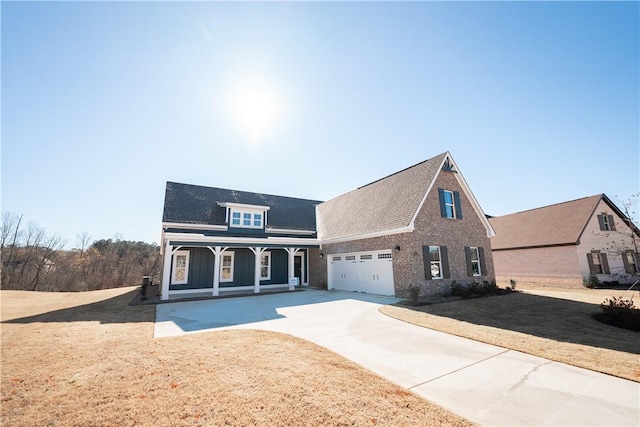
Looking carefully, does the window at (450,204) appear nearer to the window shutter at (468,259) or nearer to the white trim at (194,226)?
the window shutter at (468,259)

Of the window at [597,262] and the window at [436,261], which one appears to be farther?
the window at [597,262]

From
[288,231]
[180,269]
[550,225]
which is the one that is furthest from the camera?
[550,225]

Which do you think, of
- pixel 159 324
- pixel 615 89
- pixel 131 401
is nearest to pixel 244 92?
pixel 159 324

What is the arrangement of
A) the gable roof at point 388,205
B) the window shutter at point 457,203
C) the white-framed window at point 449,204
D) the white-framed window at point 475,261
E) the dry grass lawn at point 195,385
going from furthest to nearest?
1. the white-framed window at point 475,261
2. the window shutter at point 457,203
3. the white-framed window at point 449,204
4. the gable roof at point 388,205
5. the dry grass lawn at point 195,385

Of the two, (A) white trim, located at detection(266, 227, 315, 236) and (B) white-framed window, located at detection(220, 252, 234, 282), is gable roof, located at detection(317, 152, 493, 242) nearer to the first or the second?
(A) white trim, located at detection(266, 227, 315, 236)

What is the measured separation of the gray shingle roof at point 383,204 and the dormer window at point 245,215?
482 cm

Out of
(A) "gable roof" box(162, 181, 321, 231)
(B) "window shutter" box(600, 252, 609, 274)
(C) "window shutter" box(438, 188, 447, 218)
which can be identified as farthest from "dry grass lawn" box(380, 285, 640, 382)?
(B) "window shutter" box(600, 252, 609, 274)

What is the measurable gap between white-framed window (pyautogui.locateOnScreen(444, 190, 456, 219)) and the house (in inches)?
2.6

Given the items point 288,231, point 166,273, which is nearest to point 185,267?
point 166,273

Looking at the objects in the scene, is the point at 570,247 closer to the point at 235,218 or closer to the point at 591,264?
the point at 591,264

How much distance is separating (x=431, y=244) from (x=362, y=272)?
4355mm

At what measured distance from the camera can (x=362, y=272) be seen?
1584 cm

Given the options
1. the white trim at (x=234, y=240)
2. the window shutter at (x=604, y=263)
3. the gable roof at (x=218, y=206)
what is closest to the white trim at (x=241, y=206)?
the gable roof at (x=218, y=206)

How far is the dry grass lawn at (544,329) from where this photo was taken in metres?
5.21
